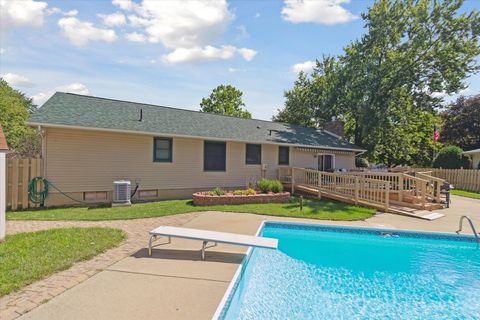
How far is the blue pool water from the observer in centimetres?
481

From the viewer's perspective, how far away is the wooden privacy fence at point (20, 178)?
10.6 meters

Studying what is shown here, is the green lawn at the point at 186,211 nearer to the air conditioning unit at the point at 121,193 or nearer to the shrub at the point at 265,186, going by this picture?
the air conditioning unit at the point at 121,193

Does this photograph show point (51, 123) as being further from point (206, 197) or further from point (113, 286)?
point (113, 286)

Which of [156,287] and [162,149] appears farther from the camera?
[162,149]

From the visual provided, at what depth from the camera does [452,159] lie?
25.9m

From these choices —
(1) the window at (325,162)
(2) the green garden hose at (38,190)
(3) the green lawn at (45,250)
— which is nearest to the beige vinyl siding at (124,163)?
(2) the green garden hose at (38,190)

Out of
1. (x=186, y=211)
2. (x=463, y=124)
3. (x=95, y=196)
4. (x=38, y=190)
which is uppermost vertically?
(x=463, y=124)

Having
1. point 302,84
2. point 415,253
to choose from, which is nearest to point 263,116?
point 302,84

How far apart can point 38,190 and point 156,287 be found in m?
9.41

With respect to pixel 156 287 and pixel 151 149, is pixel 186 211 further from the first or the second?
pixel 156 287

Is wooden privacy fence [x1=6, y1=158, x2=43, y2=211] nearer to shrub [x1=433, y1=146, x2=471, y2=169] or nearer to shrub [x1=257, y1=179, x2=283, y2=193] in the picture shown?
shrub [x1=257, y1=179, x2=283, y2=193]

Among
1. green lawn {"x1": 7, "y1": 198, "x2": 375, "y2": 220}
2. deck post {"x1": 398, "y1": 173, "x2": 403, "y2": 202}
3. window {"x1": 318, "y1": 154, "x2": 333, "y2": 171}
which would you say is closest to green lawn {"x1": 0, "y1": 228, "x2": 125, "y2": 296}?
green lawn {"x1": 7, "y1": 198, "x2": 375, "y2": 220}

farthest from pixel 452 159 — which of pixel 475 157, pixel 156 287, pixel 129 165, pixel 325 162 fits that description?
pixel 156 287

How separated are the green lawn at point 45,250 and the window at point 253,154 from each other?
9813 millimetres
